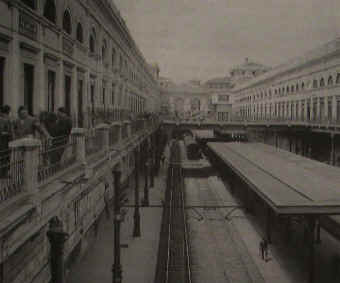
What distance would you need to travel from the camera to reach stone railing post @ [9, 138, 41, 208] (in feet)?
24.3

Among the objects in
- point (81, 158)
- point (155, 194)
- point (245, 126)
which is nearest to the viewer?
point (81, 158)

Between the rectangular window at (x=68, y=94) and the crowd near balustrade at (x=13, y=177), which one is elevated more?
the rectangular window at (x=68, y=94)

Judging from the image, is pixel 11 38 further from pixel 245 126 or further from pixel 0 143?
pixel 245 126

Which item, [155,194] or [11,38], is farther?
[155,194]

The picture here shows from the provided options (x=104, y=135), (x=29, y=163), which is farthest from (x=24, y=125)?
(x=104, y=135)

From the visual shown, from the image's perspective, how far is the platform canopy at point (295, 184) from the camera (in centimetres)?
1344

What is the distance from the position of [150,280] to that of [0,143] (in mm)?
8401

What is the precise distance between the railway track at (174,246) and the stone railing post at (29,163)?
8.46 metres

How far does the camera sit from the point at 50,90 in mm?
16297

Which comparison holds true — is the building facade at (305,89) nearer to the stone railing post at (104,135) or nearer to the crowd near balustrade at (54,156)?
the stone railing post at (104,135)

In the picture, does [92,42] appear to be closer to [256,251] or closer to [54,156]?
[256,251]

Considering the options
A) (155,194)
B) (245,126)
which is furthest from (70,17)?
(245,126)

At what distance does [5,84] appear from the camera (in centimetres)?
1206

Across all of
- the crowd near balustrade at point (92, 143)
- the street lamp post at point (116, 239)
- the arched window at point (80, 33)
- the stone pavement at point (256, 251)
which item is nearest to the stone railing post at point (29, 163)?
the street lamp post at point (116, 239)
